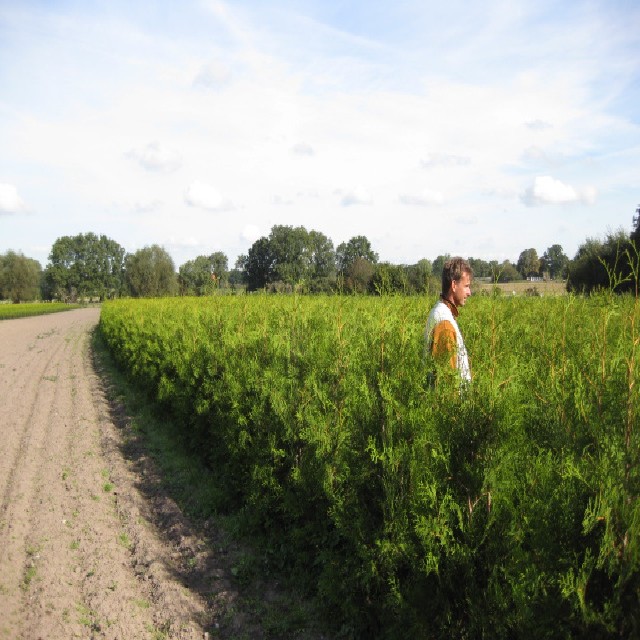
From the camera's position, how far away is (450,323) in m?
4.02

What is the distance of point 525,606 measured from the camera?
2434 mm

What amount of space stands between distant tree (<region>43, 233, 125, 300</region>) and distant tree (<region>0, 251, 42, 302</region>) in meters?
28.2

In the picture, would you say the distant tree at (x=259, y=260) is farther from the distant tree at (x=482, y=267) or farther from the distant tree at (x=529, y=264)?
the distant tree at (x=482, y=267)

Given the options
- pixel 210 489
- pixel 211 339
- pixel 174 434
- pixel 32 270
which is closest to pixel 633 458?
pixel 210 489

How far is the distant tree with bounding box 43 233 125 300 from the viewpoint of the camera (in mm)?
121500

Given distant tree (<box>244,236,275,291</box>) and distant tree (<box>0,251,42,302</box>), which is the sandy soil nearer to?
distant tree (<box>244,236,275,291</box>)

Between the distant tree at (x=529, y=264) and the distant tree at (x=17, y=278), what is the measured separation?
91041 mm

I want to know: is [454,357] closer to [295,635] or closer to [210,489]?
[295,635]

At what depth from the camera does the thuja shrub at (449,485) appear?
2418 millimetres

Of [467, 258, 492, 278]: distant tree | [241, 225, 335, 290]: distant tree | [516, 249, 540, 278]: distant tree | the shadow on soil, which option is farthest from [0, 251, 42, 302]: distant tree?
[467, 258, 492, 278]: distant tree

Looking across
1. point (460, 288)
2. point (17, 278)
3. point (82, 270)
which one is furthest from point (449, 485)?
point (82, 270)

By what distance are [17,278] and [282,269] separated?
56.4 meters

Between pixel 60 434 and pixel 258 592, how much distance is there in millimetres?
6016

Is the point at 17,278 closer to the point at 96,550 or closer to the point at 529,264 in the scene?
the point at 529,264
